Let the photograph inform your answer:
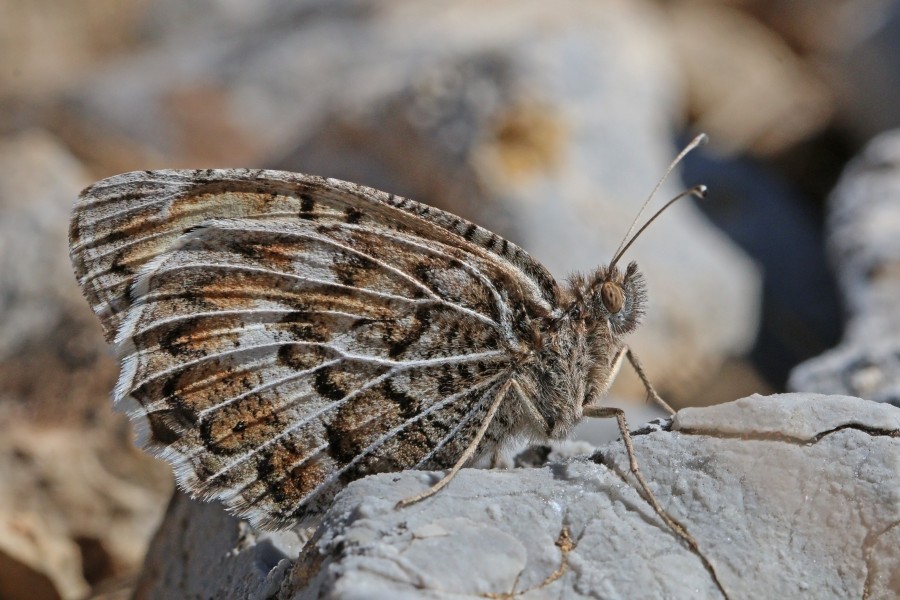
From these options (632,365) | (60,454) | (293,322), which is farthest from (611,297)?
(60,454)

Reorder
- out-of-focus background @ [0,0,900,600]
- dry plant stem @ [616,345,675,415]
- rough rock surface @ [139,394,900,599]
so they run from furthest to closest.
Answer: out-of-focus background @ [0,0,900,600], dry plant stem @ [616,345,675,415], rough rock surface @ [139,394,900,599]

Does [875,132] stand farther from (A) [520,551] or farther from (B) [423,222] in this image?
(A) [520,551]

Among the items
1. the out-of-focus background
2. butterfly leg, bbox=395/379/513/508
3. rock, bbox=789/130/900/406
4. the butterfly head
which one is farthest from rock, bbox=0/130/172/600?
rock, bbox=789/130/900/406

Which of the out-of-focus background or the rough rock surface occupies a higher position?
the out-of-focus background

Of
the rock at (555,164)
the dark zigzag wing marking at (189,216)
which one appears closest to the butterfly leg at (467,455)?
the dark zigzag wing marking at (189,216)

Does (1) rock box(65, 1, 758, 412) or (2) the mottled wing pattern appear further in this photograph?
(1) rock box(65, 1, 758, 412)

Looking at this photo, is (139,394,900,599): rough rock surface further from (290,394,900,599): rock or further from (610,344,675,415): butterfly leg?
(610,344,675,415): butterfly leg

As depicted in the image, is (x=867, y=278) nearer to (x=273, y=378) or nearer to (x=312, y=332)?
(x=312, y=332)
